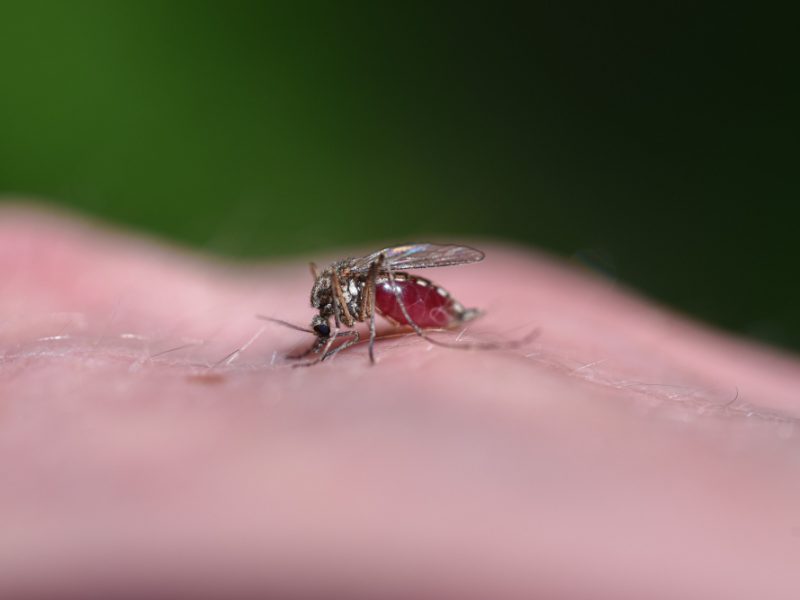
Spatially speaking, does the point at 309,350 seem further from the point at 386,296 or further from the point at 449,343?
the point at 449,343

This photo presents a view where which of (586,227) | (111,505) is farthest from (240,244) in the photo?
(111,505)

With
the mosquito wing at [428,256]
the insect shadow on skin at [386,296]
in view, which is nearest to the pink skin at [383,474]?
the insect shadow on skin at [386,296]

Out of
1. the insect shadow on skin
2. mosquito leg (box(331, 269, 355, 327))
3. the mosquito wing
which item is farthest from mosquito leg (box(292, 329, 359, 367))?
the mosquito wing

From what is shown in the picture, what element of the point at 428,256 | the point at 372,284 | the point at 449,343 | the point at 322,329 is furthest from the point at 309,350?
the point at 428,256

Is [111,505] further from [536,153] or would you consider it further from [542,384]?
[536,153]

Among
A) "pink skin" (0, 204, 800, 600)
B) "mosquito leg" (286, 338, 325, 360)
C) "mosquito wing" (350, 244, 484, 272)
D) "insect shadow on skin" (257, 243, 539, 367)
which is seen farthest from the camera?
"mosquito wing" (350, 244, 484, 272)

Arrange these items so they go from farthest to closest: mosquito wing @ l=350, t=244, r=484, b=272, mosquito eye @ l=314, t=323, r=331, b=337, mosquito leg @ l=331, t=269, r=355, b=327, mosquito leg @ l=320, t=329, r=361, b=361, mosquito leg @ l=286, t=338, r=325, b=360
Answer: mosquito wing @ l=350, t=244, r=484, b=272 → mosquito leg @ l=331, t=269, r=355, b=327 → mosquito eye @ l=314, t=323, r=331, b=337 → mosquito leg @ l=320, t=329, r=361, b=361 → mosquito leg @ l=286, t=338, r=325, b=360

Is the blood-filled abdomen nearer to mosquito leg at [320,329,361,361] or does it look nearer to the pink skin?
mosquito leg at [320,329,361,361]
